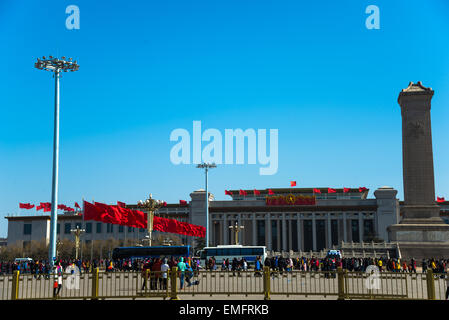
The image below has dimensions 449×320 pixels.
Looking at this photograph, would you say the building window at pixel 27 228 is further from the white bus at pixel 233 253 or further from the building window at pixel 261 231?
the white bus at pixel 233 253

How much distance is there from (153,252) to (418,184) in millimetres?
25750

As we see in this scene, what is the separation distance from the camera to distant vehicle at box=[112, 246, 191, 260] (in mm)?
39000

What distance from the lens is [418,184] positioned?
44.4m

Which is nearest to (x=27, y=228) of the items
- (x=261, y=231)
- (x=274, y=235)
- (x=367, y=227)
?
(x=261, y=231)

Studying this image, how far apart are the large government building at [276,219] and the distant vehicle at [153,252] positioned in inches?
1732

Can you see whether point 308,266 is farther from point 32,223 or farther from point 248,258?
point 32,223

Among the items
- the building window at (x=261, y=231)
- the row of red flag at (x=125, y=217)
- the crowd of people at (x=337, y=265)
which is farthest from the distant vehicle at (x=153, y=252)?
the building window at (x=261, y=231)

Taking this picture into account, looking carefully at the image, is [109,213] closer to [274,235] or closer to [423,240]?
[423,240]

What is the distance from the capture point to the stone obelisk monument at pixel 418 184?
142 feet

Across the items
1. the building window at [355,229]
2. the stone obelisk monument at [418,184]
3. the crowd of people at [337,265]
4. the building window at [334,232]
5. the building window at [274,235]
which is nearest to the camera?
the crowd of people at [337,265]

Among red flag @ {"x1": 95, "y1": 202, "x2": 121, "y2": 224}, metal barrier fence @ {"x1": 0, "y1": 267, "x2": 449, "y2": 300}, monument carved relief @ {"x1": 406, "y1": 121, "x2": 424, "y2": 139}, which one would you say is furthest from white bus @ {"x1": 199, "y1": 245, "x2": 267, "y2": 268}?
metal barrier fence @ {"x1": 0, "y1": 267, "x2": 449, "y2": 300}

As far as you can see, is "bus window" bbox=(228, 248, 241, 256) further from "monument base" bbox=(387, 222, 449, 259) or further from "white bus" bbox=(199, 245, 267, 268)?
"monument base" bbox=(387, 222, 449, 259)

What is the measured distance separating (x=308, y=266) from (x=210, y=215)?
5265 cm
